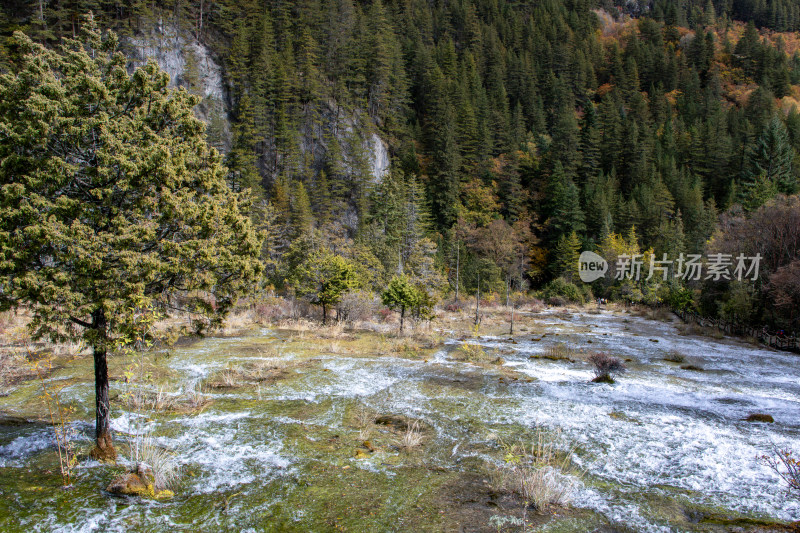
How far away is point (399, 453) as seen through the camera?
8328mm

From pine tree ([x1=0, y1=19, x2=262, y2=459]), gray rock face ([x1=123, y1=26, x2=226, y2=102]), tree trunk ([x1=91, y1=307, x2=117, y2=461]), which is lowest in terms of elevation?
tree trunk ([x1=91, y1=307, x2=117, y2=461])

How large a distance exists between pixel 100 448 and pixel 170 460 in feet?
4.07

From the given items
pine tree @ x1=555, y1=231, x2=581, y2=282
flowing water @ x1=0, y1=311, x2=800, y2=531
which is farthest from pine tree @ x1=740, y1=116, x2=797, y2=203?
flowing water @ x1=0, y1=311, x2=800, y2=531

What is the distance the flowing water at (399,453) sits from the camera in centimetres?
595

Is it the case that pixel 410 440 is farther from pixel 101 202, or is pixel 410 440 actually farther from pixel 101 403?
pixel 101 202

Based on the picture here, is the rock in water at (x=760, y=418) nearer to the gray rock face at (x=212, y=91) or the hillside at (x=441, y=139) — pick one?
the hillside at (x=441, y=139)

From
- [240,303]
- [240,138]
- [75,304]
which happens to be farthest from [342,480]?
[240,138]

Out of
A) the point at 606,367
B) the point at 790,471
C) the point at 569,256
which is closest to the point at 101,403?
the point at 790,471

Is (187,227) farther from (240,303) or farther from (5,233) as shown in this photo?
(240,303)

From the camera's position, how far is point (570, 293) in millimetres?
51406

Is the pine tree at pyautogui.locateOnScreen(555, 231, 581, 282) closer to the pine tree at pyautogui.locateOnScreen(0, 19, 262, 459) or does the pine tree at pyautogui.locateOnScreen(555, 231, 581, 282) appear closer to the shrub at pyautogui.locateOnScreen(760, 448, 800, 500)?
the shrub at pyautogui.locateOnScreen(760, 448, 800, 500)

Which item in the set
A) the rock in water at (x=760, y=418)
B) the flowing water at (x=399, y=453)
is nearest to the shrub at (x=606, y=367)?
the flowing water at (x=399, y=453)

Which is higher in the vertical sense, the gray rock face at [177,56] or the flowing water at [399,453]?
the gray rock face at [177,56]

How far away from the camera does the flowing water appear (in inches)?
234
